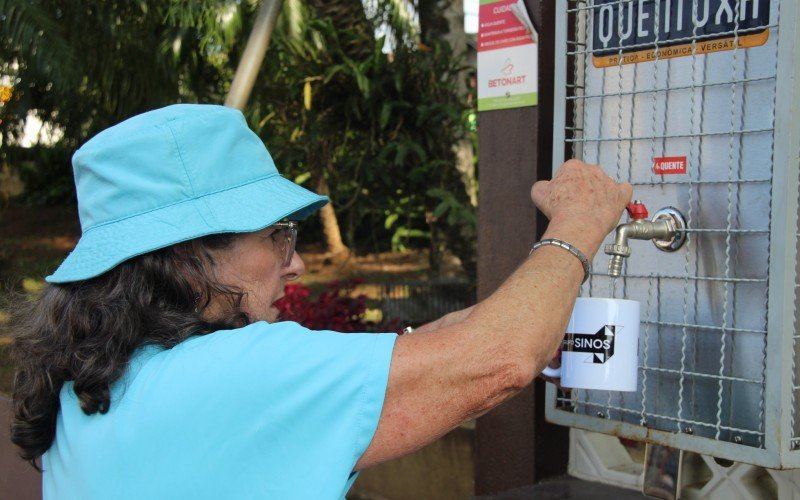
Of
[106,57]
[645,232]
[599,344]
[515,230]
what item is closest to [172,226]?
[599,344]

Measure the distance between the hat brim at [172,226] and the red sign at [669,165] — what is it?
0.88 metres

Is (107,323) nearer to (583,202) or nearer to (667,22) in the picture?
(583,202)

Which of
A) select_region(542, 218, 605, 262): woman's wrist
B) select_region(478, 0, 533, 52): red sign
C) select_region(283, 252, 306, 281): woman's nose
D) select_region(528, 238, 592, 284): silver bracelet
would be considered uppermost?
select_region(478, 0, 533, 52): red sign

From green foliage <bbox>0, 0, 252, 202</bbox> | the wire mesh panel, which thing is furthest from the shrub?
the wire mesh panel

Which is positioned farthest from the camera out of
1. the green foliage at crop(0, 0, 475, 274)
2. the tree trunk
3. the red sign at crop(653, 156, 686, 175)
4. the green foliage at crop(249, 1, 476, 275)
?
the tree trunk

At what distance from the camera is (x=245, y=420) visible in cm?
130

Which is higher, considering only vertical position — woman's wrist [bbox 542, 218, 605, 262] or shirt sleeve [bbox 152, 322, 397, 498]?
woman's wrist [bbox 542, 218, 605, 262]

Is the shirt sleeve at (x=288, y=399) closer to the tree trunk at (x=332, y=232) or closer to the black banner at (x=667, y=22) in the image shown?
the black banner at (x=667, y=22)

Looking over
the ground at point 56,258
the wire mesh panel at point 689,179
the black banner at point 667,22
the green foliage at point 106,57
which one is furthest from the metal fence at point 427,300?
the black banner at point 667,22

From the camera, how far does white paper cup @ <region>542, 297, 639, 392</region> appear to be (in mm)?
1743

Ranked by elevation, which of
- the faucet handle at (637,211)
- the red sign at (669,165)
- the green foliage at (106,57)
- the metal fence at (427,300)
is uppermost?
the green foliage at (106,57)

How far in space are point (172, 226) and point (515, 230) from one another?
1.54m

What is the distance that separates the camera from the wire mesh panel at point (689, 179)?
69.6 inches

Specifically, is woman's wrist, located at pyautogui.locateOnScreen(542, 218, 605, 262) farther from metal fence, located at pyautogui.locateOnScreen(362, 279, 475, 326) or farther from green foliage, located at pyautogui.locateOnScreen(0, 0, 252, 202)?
metal fence, located at pyautogui.locateOnScreen(362, 279, 475, 326)
